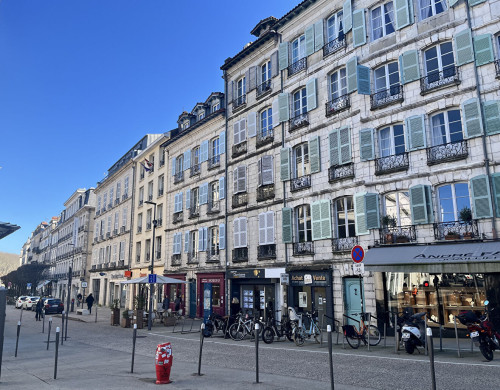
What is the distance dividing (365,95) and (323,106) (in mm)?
2481

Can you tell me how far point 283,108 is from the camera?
2280 centimetres

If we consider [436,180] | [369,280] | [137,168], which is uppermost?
[137,168]

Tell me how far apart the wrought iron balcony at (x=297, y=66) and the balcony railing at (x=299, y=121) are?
8.07 ft

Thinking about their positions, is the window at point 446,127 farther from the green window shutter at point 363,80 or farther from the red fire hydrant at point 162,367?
the red fire hydrant at point 162,367

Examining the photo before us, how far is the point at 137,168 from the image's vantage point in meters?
42.5

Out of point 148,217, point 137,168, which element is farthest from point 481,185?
point 137,168

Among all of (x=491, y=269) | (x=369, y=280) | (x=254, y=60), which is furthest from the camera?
(x=254, y=60)

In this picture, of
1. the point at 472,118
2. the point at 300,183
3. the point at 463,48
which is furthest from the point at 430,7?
the point at 300,183

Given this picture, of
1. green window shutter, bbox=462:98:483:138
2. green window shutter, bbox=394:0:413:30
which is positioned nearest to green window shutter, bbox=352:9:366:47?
green window shutter, bbox=394:0:413:30

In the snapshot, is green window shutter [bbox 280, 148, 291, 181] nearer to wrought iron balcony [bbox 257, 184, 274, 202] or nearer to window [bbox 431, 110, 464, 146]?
wrought iron balcony [bbox 257, 184, 274, 202]

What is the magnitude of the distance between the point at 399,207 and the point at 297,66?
31.9ft

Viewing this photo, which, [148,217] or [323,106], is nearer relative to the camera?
[323,106]

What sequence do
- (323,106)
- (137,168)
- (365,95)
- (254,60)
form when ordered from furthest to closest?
(137,168) → (254,60) → (323,106) → (365,95)

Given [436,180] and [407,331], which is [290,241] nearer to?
[436,180]
